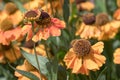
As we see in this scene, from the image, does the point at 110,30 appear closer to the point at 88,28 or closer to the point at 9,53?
the point at 88,28

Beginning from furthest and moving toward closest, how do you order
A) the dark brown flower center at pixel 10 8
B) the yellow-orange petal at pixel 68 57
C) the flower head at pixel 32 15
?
1. the dark brown flower center at pixel 10 8
2. the yellow-orange petal at pixel 68 57
3. the flower head at pixel 32 15

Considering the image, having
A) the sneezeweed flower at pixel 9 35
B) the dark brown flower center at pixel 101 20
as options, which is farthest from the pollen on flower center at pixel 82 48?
the dark brown flower center at pixel 101 20

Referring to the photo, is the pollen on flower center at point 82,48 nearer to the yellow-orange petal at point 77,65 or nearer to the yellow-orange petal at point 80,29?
the yellow-orange petal at point 77,65

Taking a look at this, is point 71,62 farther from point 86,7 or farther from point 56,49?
point 86,7

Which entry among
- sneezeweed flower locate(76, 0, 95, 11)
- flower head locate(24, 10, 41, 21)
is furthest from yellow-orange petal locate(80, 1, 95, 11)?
flower head locate(24, 10, 41, 21)

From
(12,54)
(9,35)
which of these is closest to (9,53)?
(12,54)

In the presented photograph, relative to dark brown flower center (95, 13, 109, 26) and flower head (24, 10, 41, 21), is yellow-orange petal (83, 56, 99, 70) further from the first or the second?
dark brown flower center (95, 13, 109, 26)

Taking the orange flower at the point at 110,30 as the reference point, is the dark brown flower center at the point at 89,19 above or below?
above
